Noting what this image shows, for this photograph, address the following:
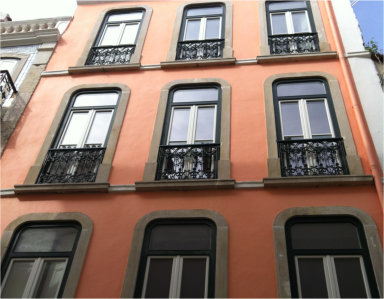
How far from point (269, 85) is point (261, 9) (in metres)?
3.15

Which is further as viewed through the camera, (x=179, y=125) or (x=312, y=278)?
(x=179, y=125)

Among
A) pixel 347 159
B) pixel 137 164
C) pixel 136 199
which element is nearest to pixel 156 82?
pixel 137 164

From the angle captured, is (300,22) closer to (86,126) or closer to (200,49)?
(200,49)

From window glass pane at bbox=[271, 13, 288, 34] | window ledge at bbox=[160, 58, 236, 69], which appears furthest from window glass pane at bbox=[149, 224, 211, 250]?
window glass pane at bbox=[271, 13, 288, 34]

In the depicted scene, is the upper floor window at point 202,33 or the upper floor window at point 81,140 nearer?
the upper floor window at point 81,140

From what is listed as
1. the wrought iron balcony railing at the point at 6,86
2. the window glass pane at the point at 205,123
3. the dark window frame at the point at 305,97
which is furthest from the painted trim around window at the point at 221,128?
the wrought iron balcony railing at the point at 6,86

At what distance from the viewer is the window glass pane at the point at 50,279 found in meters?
6.15

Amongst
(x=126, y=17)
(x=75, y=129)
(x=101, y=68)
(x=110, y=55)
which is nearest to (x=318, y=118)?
(x=75, y=129)

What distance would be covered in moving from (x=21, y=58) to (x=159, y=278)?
7.43 meters

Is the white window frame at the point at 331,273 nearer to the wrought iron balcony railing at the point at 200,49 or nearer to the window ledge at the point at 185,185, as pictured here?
the window ledge at the point at 185,185

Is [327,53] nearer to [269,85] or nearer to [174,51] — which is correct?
[269,85]

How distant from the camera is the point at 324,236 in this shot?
6.26 metres

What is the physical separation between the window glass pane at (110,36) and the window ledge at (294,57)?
4.00m

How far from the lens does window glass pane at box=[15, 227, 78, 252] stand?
6727mm
